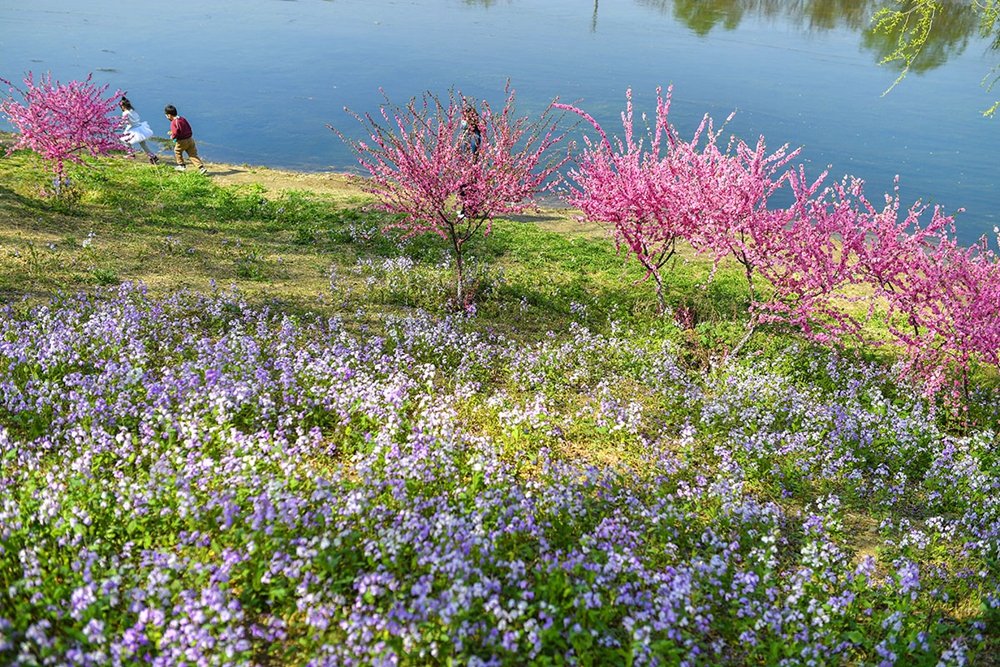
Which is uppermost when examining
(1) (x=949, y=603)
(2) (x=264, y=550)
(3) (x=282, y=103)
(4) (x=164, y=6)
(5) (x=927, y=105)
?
(4) (x=164, y=6)

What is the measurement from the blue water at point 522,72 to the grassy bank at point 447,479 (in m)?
13.7

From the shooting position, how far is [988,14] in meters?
12.1

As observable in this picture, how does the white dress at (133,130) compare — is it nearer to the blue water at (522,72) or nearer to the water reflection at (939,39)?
the blue water at (522,72)

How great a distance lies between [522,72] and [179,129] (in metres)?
19.7

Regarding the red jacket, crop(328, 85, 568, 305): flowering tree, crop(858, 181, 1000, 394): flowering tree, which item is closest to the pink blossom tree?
crop(858, 181, 1000, 394): flowering tree

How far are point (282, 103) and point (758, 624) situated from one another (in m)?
28.6

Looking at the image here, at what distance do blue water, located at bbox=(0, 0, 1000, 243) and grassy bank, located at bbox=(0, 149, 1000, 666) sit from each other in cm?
1369

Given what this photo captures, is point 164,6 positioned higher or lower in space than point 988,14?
higher

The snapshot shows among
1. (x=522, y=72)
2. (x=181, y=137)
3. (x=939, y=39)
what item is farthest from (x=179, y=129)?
(x=939, y=39)

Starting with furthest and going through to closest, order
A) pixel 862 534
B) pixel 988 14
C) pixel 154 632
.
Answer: pixel 988 14
pixel 862 534
pixel 154 632

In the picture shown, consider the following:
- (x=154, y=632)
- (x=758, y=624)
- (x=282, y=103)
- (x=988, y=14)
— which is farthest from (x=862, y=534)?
(x=282, y=103)

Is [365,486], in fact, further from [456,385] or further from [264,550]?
[456,385]

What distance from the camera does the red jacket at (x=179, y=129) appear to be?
18469 mm

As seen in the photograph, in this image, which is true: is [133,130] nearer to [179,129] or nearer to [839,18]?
[179,129]
